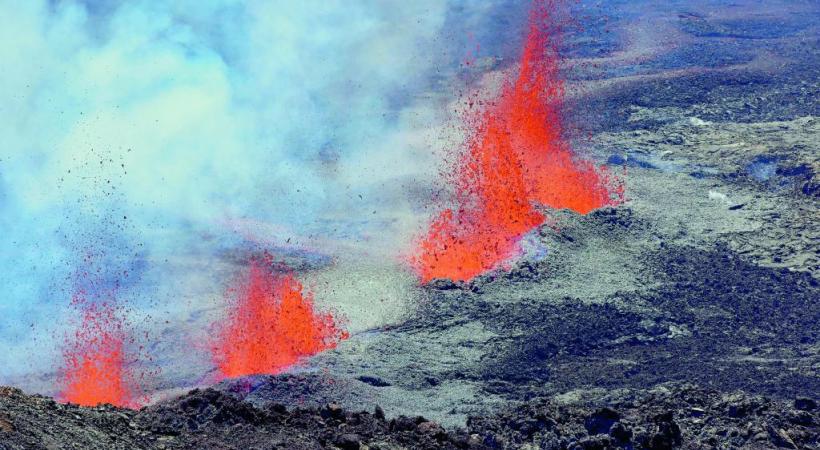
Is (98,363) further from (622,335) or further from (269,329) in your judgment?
(622,335)

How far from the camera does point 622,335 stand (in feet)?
78.0

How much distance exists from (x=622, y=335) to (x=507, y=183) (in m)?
8.90

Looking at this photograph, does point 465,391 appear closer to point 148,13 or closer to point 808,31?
point 148,13

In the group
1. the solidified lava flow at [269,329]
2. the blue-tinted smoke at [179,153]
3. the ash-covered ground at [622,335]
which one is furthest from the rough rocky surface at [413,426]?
the blue-tinted smoke at [179,153]

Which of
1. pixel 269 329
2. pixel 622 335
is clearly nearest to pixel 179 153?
pixel 269 329

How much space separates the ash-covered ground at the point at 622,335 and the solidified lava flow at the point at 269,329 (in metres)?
1.03

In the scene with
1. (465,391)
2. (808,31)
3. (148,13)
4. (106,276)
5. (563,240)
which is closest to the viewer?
(465,391)

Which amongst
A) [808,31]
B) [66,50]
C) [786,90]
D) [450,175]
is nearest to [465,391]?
[450,175]

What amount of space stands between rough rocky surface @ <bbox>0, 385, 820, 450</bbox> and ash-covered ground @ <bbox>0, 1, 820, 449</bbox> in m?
0.04

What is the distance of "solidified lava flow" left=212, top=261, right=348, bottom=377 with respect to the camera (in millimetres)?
22859

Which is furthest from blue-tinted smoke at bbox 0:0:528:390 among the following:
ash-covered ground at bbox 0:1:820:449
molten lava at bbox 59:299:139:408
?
ash-covered ground at bbox 0:1:820:449

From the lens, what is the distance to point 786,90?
38.8 metres

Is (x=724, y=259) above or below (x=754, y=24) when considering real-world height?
below

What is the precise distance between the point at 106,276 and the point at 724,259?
48.8 ft
